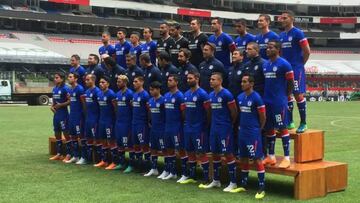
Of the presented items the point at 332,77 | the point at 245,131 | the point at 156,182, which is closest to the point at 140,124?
the point at 156,182

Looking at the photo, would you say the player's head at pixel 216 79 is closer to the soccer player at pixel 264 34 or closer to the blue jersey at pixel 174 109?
the blue jersey at pixel 174 109

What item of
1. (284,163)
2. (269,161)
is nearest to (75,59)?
(269,161)

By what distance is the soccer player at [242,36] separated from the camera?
912 cm

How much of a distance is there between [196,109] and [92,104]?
336 centimetres

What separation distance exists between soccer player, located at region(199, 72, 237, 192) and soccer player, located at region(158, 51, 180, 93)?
5.56 feet

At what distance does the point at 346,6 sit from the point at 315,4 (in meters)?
4.92

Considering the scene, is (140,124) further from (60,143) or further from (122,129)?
(60,143)

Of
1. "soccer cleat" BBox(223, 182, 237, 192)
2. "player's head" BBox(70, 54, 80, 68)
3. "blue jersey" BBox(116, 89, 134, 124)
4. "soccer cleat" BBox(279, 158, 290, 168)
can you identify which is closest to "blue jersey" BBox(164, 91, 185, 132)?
"blue jersey" BBox(116, 89, 134, 124)

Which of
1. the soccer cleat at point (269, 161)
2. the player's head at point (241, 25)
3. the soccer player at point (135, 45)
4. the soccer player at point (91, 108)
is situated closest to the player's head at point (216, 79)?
the player's head at point (241, 25)

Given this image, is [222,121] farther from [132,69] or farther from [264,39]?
[132,69]

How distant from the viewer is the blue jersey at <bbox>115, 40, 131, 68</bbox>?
11.8 metres

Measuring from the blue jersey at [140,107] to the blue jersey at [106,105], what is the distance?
98 centimetres

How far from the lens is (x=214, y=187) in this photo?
8781 millimetres

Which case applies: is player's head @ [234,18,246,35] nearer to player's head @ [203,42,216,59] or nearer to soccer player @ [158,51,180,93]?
player's head @ [203,42,216,59]
